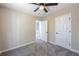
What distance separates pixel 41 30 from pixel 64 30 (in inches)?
20.1

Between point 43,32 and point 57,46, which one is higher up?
point 43,32

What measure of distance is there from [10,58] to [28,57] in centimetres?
31

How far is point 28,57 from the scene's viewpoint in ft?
5.13

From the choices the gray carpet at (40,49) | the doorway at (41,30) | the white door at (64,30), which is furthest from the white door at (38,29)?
the white door at (64,30)

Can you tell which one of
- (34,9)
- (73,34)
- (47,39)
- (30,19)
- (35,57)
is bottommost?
(35,57)

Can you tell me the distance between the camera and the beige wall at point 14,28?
1.78m

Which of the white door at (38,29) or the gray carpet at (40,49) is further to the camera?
the white door at (38,29)

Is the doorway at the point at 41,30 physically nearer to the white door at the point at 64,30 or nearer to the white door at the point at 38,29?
the white door at the point at 38,29

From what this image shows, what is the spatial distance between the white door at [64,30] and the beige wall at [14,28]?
0.56 m

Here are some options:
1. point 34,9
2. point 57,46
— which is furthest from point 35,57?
point 34,9

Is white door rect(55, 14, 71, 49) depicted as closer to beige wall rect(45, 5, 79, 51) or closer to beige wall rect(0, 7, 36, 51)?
beige wall rect(45, 5, 79, 51)

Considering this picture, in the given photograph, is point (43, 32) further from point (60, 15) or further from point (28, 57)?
point (28, 57)

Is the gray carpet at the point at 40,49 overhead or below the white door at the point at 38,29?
below

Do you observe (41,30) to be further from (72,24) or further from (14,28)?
(72,24)
